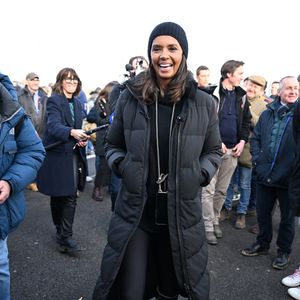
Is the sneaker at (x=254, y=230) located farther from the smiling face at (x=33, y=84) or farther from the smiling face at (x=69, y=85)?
the smiling face at (x=33, y=84)

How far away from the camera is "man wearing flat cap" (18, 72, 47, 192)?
6.48m

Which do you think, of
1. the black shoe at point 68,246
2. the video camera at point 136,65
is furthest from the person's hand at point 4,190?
the video camera at point 136,65

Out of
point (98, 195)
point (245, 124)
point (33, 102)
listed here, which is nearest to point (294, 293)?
point (245, 124)

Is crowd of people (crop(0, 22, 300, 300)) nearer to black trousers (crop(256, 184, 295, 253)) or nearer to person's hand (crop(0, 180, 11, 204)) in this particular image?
person's hand (crop(0, 180, 11, 204))

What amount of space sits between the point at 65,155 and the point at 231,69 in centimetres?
232

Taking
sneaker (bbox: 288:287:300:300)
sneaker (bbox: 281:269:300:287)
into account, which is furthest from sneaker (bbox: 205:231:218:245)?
sneaker (bbox: 288:287:300:300)

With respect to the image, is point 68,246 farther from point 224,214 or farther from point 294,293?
point 224,214

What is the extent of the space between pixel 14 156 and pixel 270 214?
2.90 metres

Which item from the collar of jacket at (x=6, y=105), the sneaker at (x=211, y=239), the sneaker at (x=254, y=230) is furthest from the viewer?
the sneaker at (x=254, y=230)

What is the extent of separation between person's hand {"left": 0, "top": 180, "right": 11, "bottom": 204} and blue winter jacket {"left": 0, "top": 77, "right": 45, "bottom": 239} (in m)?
0.03

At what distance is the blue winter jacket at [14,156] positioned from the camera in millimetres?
2234

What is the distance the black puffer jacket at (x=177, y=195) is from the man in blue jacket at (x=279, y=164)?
5.81ft

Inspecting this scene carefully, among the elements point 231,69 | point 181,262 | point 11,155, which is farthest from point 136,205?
point 231,69

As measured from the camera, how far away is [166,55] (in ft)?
7.07
